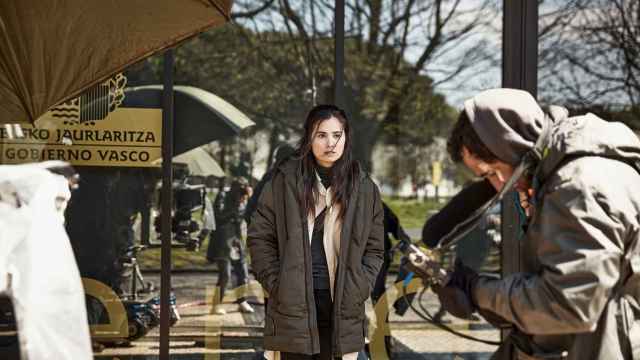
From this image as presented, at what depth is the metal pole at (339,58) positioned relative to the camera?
21.3 ft

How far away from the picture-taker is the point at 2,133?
594cm

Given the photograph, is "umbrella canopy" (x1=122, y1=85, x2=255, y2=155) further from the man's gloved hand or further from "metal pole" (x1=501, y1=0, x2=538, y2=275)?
the man's gloved hand

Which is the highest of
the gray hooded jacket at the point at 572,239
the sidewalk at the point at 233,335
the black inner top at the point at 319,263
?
the gray hooded jacket at the point at 572,239

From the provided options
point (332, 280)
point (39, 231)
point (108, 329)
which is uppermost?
point (39, 231)

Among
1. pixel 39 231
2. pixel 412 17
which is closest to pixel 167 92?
pixel 412 17

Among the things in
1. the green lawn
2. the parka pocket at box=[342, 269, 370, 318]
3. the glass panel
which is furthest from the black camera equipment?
the parka pocket at box=[342, 269, 370, 318]

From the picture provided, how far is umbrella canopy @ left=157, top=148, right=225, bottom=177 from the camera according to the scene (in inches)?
251

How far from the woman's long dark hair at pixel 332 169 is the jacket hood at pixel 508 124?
192 centimetres

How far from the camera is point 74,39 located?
407 cm

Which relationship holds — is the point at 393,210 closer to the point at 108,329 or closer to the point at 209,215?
the point at 209,215

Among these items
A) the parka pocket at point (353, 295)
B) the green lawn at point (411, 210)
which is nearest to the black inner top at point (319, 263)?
the parka pocket at point (353, 295)

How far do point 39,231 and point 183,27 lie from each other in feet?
7.31

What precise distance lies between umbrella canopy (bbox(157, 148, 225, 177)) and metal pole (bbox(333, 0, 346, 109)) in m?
1.14

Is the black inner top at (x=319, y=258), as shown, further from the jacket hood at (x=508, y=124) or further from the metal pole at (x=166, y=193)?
the metal pole at (x=166, y=193)
